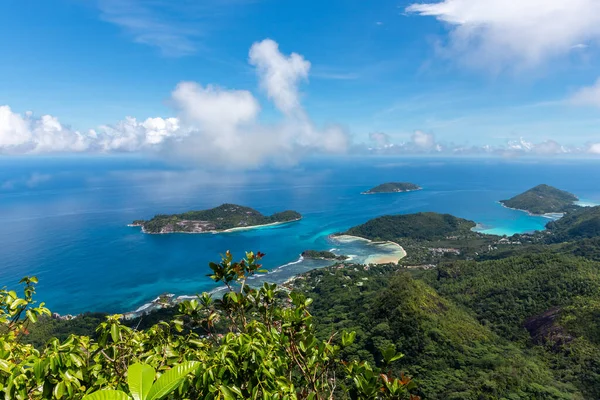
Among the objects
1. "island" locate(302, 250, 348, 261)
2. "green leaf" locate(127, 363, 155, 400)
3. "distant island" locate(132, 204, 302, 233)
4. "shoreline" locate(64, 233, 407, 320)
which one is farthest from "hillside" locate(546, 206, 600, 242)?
"green leaf" locate(127, 363, 155, 400)

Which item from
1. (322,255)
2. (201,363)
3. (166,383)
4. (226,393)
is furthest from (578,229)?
(166,383)

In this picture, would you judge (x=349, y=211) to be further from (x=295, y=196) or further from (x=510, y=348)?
(x=510, y=348)

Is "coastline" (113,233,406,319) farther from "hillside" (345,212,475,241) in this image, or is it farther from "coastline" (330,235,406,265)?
"hillside" (345,212,475,241)

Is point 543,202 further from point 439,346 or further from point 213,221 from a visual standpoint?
point 213,221

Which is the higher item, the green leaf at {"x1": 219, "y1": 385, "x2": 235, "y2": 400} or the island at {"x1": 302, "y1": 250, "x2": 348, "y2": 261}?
the green leaf at {"x1": 219, "y1": 385, "x2": 235, "y2": 400}

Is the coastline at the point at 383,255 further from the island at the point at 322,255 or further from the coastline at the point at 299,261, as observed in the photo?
the island at the point at 322,255

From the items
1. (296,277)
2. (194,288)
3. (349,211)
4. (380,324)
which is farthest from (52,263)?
(349,211)

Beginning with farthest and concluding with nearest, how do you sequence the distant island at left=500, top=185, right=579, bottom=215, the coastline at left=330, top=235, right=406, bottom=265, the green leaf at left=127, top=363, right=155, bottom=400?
1. the distant island at left=500, top=185, right=579, bottom=215
2. the coastline at left=330, top=235, right=406, bottom=265
3. the green leaf at left=127, top=363, right=155, bottom=400
